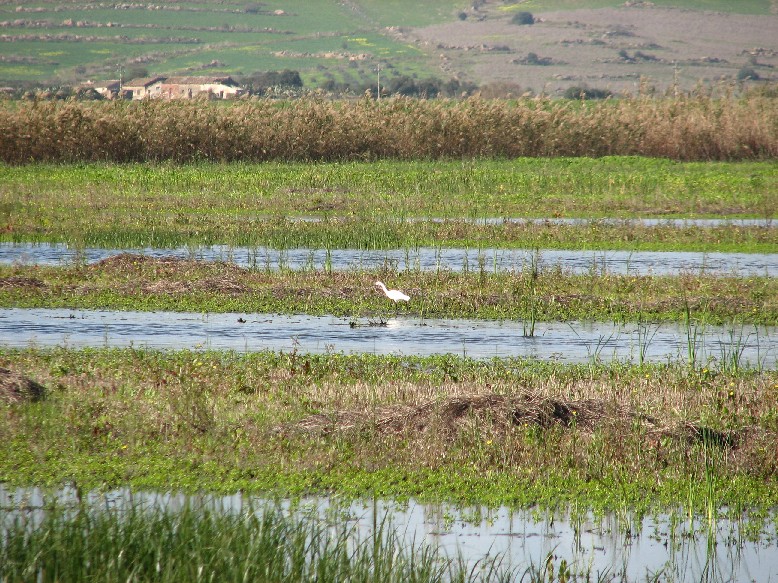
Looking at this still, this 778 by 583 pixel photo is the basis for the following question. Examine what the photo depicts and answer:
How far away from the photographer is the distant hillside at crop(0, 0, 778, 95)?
140750 millimetres

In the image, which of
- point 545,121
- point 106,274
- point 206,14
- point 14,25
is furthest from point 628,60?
point 106,274

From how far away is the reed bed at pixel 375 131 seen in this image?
35938 millimetres

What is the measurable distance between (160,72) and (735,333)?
13464 cm

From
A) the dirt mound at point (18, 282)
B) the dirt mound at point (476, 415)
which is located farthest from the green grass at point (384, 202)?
the dirt mound at point (476, 415)

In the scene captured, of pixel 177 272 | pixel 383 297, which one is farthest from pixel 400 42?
pixel 383 297

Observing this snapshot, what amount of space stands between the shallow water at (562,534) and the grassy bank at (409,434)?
0.23 metres

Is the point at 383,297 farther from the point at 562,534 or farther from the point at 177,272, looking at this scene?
the point at 562,534

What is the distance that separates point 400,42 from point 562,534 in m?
167

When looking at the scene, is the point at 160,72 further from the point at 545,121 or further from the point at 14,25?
the point at 545,121

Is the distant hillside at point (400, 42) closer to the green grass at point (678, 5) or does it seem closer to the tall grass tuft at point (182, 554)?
the green grass at point (678, 5)

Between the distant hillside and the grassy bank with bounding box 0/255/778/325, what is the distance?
99039 mm

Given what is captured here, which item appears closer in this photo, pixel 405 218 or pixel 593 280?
pixel 593 280

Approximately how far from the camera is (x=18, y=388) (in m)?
10.6

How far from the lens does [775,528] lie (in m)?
8.41
